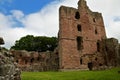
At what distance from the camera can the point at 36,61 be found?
5022cm

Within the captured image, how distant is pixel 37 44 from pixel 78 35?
29.9m

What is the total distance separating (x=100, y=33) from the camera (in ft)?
159

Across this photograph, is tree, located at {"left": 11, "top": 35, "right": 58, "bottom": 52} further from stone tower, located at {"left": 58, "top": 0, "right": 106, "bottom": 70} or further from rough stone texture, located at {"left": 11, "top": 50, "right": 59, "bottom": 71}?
stone tower, located at {"left": 58, "top": 0, "right": 106, "bottom": 70}

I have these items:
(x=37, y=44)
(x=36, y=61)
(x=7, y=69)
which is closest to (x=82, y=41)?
(x=36, y=61)

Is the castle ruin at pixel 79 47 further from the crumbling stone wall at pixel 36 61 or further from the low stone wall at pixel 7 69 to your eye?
the low stone wall at pixel 7 69

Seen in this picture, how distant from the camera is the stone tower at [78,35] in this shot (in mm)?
41469

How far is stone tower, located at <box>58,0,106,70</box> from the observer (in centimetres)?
4147

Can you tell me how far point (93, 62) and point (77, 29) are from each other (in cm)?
692

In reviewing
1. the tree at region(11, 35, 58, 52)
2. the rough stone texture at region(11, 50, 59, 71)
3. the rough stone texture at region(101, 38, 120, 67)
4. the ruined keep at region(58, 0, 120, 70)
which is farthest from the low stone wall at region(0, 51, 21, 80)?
the tree at region(11, 35, 58, 52)

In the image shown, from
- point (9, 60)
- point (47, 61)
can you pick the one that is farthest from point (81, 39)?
point (9, 60)

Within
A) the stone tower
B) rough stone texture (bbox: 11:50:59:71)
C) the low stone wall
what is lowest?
the low stone wall

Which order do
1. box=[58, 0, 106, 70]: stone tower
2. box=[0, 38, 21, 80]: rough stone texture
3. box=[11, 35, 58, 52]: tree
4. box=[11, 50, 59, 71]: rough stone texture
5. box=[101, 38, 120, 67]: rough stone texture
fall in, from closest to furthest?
box=[0, 38, 21, 80]: rough stone texture
box=[58, 0, 106, 70]: stone tower
box=[101, 38, 120, 67]: rough stone texture
box=[11, 50, 59, 71]: rough stone texture
box=[11, 35, 58, 52]: tree

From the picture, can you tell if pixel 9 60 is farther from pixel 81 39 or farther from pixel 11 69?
pixel 81 39

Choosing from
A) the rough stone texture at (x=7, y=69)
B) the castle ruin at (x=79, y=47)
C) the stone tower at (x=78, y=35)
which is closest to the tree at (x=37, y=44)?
the castle ruin at (x=79, y=47)
